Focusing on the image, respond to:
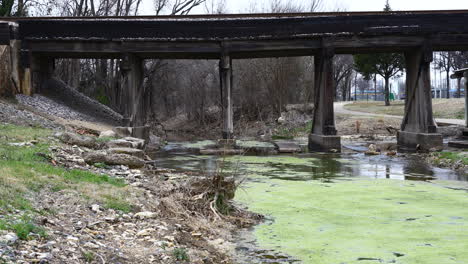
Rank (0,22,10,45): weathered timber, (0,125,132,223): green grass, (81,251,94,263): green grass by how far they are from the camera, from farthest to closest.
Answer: (0,22,10,45): weathered timber → (0,125,132,223): green grass → (81,251,94,263): green grass

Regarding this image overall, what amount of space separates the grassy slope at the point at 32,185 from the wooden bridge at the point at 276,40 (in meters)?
10.9

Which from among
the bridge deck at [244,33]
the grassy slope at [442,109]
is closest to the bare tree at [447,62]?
the grassy slope at [442,109]

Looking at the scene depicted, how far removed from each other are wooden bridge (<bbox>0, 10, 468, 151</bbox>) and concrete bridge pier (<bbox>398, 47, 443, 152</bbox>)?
39 millimetres

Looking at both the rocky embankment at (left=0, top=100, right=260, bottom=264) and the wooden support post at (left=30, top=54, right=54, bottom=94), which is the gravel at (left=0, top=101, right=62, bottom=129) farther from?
the rocky embankment at (left=0, top=100, right=260, bottom=264)

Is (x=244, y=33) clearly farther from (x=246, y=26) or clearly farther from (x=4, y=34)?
(x=4, y=34)

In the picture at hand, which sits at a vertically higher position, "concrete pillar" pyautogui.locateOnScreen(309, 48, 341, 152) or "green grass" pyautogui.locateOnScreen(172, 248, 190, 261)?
"concrete pillar" pyautogui.locateOnScreen(309, 48, 341, 152)

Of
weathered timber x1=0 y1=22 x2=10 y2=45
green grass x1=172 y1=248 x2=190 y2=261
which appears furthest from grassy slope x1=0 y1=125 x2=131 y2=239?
weathered timber x1=0 y1=22 x2=10 y2=45

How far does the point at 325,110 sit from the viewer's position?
20016 mm

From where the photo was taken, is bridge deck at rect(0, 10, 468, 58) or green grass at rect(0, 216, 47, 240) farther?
bridge deck at rect(0, 10, 468, 58)

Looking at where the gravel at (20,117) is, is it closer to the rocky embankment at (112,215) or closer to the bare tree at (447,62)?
the rocky embankment at (112,215)

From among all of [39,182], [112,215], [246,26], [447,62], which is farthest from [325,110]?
[447,62]

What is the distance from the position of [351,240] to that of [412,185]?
221 inches

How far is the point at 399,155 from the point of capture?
18.7 m

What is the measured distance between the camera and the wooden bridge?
64.6 ft
